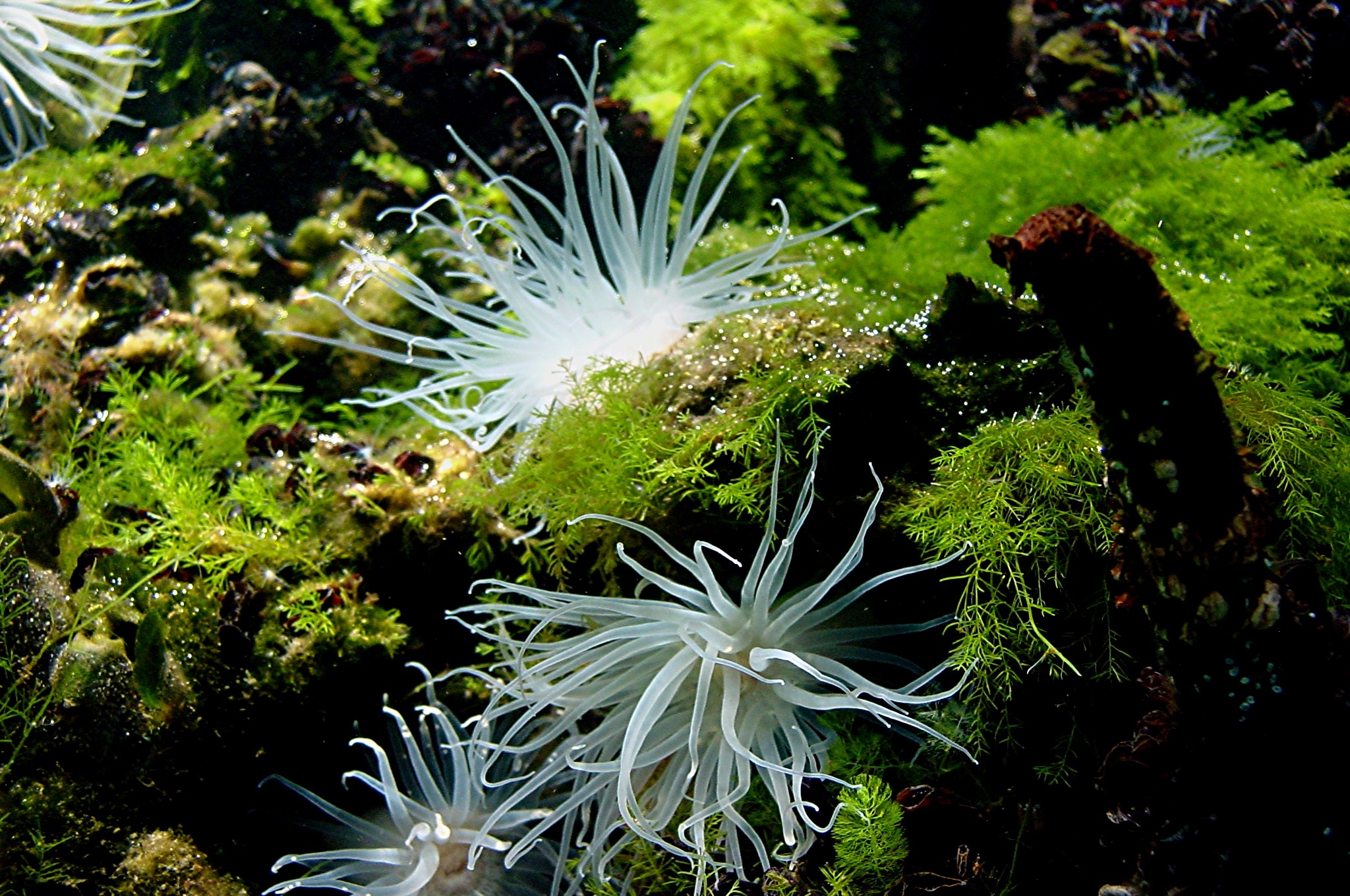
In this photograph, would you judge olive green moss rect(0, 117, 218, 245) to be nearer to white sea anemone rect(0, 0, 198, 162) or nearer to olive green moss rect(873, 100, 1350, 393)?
white sea anemone rect(0, 0, 198, 162)

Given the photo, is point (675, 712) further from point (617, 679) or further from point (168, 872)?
point (168, 872)

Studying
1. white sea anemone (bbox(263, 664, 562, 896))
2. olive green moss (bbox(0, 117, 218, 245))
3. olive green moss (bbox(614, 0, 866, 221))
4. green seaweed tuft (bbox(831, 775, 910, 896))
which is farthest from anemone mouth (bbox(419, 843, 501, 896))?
olive green moss (bbox(0, 117, 218, 245))

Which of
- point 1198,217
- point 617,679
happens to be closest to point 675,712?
point 617,679

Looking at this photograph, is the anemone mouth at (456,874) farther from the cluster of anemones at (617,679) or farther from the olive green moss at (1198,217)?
the olive green moss at (1198,217)

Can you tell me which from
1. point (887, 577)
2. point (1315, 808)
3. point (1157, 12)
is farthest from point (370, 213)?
point (1315, 808)

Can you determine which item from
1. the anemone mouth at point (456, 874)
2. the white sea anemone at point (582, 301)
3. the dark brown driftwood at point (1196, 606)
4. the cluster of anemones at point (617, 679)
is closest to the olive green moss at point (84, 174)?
the cluster of anemones at point (617, 679)

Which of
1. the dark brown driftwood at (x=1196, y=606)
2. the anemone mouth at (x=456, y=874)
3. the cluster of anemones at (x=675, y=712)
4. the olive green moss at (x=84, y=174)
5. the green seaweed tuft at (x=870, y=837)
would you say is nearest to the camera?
the dark brown driftwood at (x=1196, y=606)

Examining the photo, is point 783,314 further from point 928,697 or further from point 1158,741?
point 1158,741
